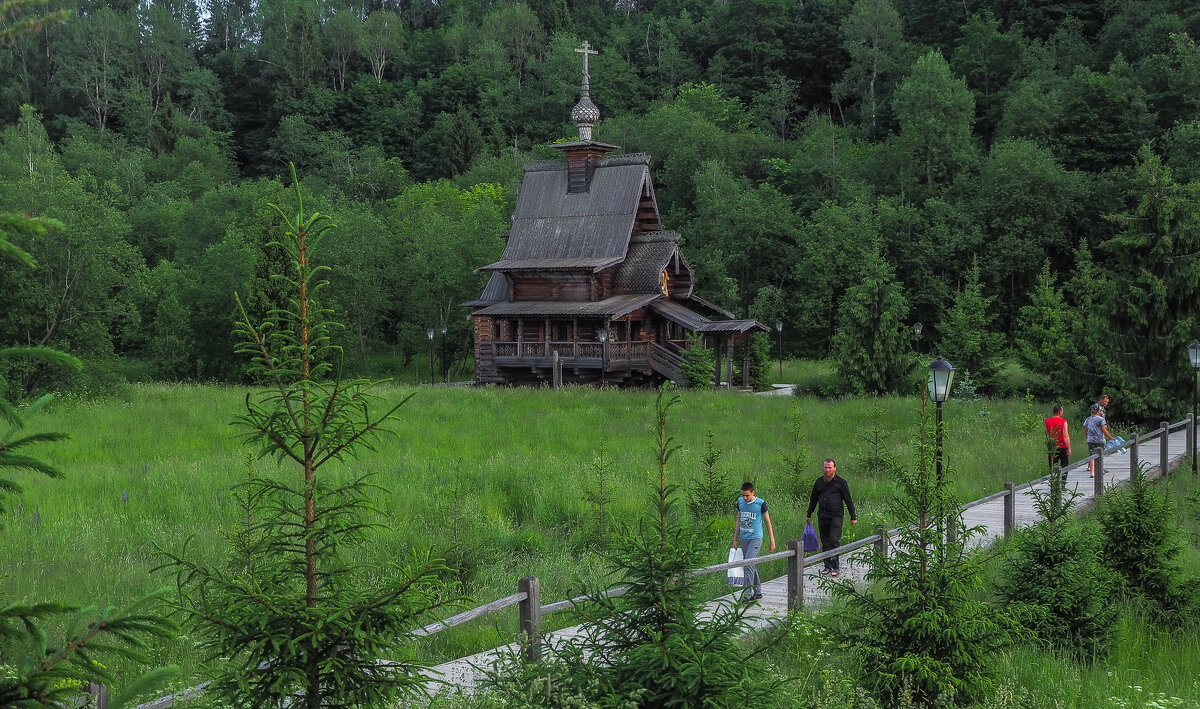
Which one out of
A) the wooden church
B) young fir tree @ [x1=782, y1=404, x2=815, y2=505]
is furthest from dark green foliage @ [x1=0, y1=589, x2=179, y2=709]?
the wooden church

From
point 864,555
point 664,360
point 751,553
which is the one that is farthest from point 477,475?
point 664,360

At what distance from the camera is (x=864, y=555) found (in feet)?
26.4

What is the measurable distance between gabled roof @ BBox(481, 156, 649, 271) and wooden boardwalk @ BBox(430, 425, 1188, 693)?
935 inches

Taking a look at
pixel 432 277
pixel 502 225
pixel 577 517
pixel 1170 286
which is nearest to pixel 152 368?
pixel 432 277

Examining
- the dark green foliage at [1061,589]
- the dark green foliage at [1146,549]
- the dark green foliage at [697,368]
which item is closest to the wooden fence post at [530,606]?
the dark green foliage at [1061,589]

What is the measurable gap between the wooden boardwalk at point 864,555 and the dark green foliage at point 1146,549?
825mm

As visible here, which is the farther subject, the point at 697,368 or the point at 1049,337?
the point at 697,368

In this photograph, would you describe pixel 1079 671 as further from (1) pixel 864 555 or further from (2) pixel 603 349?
(2) pixel 603 349

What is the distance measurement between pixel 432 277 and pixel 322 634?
50.7m

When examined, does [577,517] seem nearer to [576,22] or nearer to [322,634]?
[322,634]

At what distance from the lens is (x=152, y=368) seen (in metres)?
50.2

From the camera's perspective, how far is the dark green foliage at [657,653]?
536cm

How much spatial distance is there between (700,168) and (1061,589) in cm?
5991

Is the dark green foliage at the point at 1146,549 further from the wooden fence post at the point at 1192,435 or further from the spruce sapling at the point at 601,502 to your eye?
the wooden fence post at the point at 1192,435
